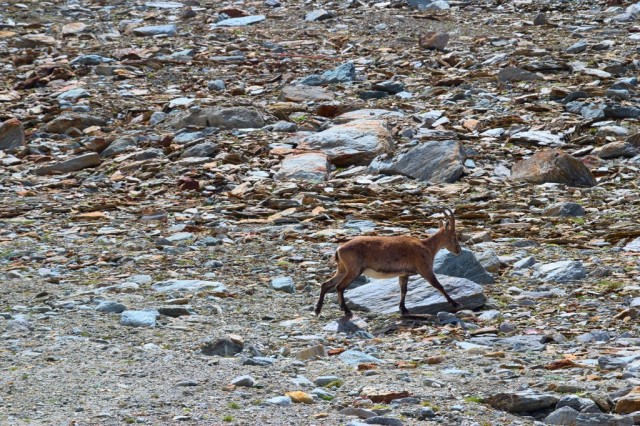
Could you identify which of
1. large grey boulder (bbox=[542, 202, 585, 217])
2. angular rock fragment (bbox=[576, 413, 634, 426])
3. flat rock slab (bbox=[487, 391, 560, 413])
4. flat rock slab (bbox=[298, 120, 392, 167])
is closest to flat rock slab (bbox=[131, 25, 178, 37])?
flat rock slab (bbox=[298, 120, 392, 167])

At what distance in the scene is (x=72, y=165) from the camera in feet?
49.7

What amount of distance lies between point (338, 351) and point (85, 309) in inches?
90.0

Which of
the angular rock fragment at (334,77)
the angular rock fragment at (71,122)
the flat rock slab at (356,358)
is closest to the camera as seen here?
the flat rock slab at (356,358)

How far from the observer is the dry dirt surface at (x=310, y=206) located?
258 inches

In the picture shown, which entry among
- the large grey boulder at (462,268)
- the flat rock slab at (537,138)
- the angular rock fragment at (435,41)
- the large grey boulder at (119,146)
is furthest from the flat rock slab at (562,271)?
the angular rock fragment at (435,41)

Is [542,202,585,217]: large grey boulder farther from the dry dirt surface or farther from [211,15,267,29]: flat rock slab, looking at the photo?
[211,15,267,29]: flat rock slab

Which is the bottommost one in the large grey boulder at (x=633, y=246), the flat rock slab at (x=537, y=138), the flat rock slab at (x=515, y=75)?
the flat rock slab at (x=515, y=75)

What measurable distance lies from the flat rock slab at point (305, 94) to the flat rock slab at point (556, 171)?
15.8 ft

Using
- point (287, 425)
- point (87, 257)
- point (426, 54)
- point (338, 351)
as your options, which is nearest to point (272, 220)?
point (87, 257)

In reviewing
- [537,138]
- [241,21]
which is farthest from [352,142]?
[241,21]

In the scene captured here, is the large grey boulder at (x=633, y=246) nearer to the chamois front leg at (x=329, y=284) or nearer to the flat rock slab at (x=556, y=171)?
the flat rock slab at (x=556, y=171)

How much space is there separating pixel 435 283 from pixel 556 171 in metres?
5.19

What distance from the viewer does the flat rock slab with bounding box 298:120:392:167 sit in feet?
48.1

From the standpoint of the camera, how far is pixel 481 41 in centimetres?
2095
